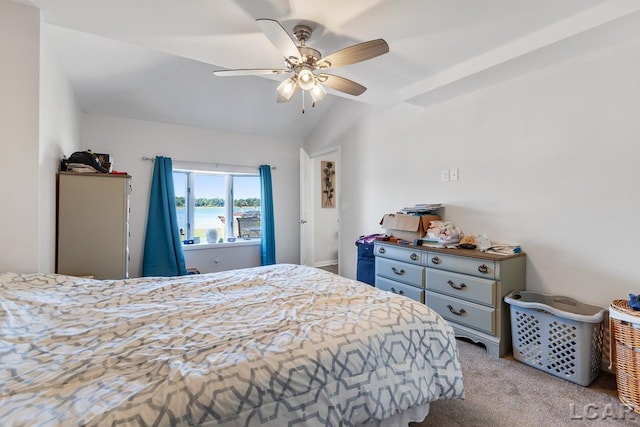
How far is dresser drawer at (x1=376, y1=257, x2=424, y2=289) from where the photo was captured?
9.18ft

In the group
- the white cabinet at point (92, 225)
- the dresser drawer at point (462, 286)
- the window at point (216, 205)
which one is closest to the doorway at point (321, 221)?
the window at point (216, 205)

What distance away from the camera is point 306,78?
203cm

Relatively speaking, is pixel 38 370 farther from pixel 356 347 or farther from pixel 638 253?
pixel 638 253

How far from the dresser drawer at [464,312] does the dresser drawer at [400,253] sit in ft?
1.07

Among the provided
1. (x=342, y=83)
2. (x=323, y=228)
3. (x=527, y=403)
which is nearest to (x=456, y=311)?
(x=527, y=403)

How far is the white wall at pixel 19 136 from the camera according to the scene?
188 centimetres

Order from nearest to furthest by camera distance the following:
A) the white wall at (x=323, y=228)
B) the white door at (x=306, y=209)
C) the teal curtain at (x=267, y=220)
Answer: the white door at (x=306, y=209) → the teal curtain at (x=267, y=220) → the white wall at (x=323, y=228)

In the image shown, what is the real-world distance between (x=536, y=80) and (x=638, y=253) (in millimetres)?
1448

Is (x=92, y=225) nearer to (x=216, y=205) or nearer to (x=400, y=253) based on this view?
(x=216, y=205)

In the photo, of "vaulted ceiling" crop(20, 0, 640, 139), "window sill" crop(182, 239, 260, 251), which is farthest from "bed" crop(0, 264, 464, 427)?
"window sill" crop(182, 239, 260, 251)

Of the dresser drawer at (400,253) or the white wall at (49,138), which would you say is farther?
the dresser drawer at (400,253)

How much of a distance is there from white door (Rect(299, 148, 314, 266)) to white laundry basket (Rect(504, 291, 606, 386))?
3075mm

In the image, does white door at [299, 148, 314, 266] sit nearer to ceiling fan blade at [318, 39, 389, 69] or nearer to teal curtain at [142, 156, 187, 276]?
teal curtain at [142, 156, 187, 276]

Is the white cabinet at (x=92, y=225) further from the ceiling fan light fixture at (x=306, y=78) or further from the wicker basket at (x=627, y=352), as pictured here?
the wicker basket at (x=627, y=352)
